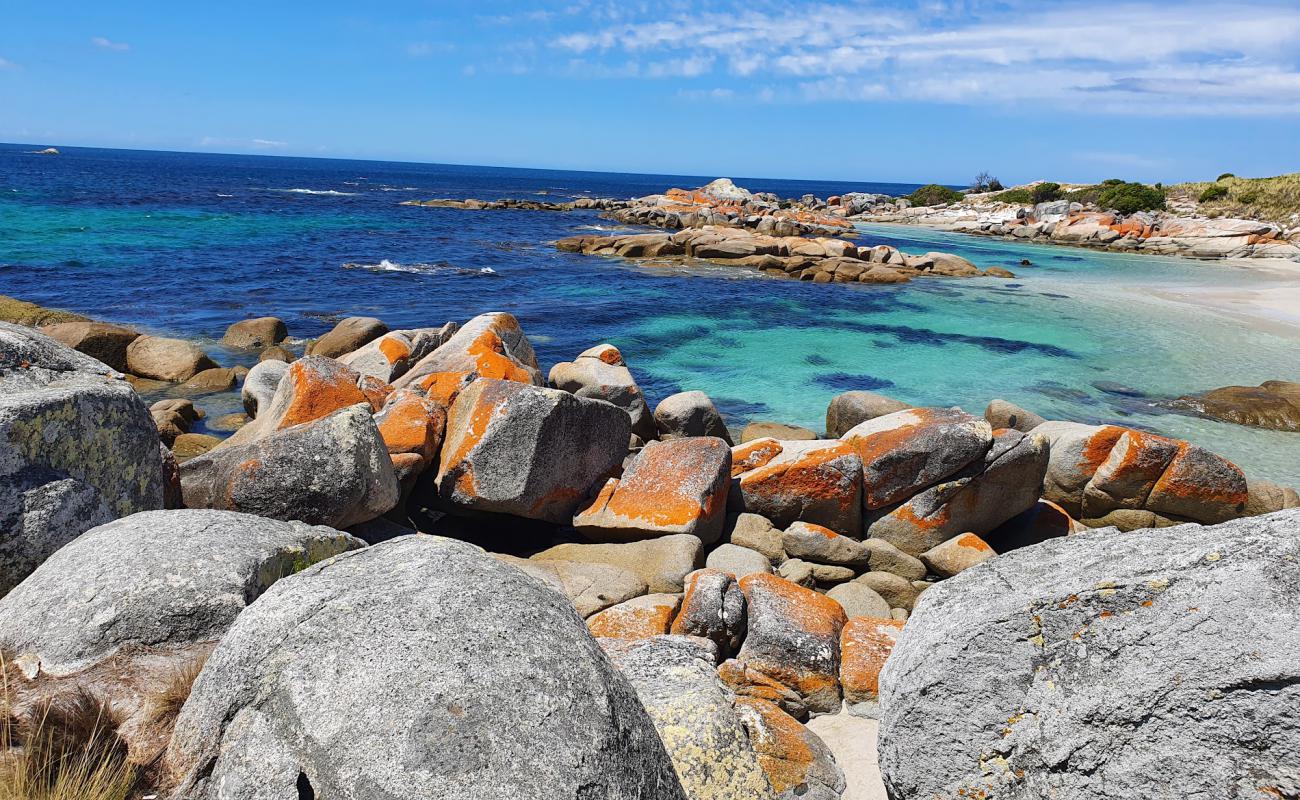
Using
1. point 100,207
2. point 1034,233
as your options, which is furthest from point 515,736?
point 1034,233

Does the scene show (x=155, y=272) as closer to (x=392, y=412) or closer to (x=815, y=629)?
(x=392, y=412)

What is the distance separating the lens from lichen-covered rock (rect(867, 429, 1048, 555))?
996 centimetres

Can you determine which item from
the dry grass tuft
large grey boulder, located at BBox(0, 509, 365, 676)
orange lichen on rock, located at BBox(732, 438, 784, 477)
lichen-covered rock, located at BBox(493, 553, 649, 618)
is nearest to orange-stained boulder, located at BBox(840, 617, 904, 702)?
lichen-covered rock, located at BBox(493, 553, 649, 618)

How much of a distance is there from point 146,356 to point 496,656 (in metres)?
16.9

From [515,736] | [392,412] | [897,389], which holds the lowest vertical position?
[897,389]

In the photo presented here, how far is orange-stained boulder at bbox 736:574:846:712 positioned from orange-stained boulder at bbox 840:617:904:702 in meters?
0.07

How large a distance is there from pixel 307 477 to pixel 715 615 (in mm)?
3730

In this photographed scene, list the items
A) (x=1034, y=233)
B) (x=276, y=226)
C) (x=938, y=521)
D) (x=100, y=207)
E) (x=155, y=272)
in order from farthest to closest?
(x=1034, y=233), (x=100, y=207), (x=276, y=226), (x=155, y=272), (x=938, y=521)

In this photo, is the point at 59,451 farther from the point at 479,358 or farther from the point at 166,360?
the point at 166,360

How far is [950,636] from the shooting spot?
3885 millimetres

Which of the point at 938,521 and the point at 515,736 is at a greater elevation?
the point at 515,736

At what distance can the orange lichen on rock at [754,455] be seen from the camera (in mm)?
10586

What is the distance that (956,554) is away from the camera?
9547 mm

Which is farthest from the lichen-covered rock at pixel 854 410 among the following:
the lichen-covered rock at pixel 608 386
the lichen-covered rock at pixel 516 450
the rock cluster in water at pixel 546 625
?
the lichen-covered rock at pixel 516 450
